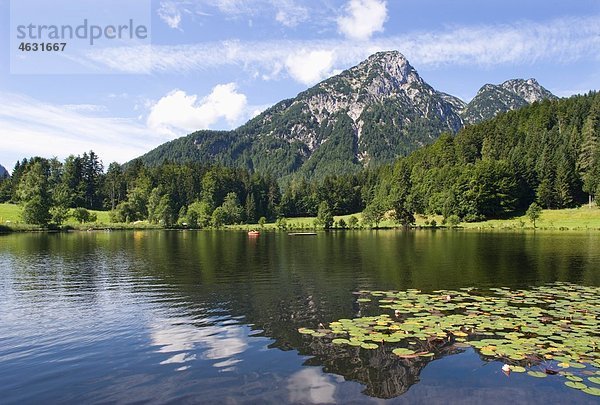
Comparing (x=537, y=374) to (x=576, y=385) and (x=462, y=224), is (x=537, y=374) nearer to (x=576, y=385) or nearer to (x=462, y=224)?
(x=576, y=385)

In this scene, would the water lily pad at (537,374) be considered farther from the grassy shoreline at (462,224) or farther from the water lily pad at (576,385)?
the grassy shoreline at (462,224)

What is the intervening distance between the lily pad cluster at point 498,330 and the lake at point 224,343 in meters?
0.59

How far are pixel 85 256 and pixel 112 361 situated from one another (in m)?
48.7

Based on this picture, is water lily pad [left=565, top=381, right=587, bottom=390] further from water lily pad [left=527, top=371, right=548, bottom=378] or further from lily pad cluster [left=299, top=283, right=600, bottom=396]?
water lily pad [left=527, top=371, right=548, bottom=378]

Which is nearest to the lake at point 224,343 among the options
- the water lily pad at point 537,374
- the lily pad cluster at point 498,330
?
the water lily pad at point 537,374

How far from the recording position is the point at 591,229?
122 m

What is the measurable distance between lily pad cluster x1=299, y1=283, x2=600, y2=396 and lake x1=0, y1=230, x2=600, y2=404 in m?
0.59

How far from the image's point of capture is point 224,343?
1967cm

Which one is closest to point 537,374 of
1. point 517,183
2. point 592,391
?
point 592,391

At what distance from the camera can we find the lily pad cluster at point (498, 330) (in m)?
16.2

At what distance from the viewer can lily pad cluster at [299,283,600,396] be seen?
53.0 ft

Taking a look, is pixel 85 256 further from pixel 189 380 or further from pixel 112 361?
pixel 189 380

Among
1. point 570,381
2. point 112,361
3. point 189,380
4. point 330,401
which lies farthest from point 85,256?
point 570,381

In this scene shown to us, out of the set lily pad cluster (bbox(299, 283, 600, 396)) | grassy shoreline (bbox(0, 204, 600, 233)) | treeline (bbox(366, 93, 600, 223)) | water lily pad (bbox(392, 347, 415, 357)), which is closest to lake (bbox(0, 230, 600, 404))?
water lily pad (bbox(392, 347, 415, 357))
